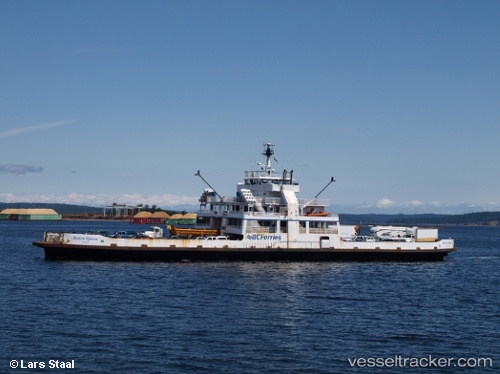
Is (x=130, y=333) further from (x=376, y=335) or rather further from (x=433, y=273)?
(x=433, y=273)

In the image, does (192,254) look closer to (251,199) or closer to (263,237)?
(263,237)

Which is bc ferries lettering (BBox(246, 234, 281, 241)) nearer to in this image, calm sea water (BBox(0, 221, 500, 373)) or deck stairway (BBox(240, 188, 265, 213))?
deck stairway (BBox(240, 188, 265, 213))

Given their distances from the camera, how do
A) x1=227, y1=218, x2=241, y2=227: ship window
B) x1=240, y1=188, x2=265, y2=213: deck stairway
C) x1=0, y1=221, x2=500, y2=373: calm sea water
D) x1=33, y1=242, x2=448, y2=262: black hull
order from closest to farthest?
x1=0, y1=221, x2=500, y2=373: calm sea water, x1=33, y1=242, x2=448, y2=262: black hull, x1=240, y1=188, x2=265, y2=213: deck stairway, x1=227, y1=218, x2=241, y2=227: ship window

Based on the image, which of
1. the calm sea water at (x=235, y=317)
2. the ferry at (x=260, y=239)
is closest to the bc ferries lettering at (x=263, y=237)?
the ferry at (x=260, y=239)

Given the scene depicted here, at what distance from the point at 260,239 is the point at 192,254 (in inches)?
281

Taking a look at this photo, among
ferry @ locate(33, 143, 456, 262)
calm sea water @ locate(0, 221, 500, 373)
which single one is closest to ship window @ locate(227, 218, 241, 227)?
ferry @ locate(33, 143, 456, 262)

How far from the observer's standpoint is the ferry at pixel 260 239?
6562 centimetres

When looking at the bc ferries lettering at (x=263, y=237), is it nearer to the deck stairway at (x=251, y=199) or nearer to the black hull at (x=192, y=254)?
the black hull at (x=192, y=254)

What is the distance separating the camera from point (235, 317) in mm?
40219

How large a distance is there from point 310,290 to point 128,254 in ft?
71.0

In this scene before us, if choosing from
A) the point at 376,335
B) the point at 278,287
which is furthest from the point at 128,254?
the point at 376,335

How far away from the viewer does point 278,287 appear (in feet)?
172

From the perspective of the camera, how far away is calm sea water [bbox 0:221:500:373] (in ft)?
102

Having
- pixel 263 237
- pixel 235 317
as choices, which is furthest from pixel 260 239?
pixel 235 317
